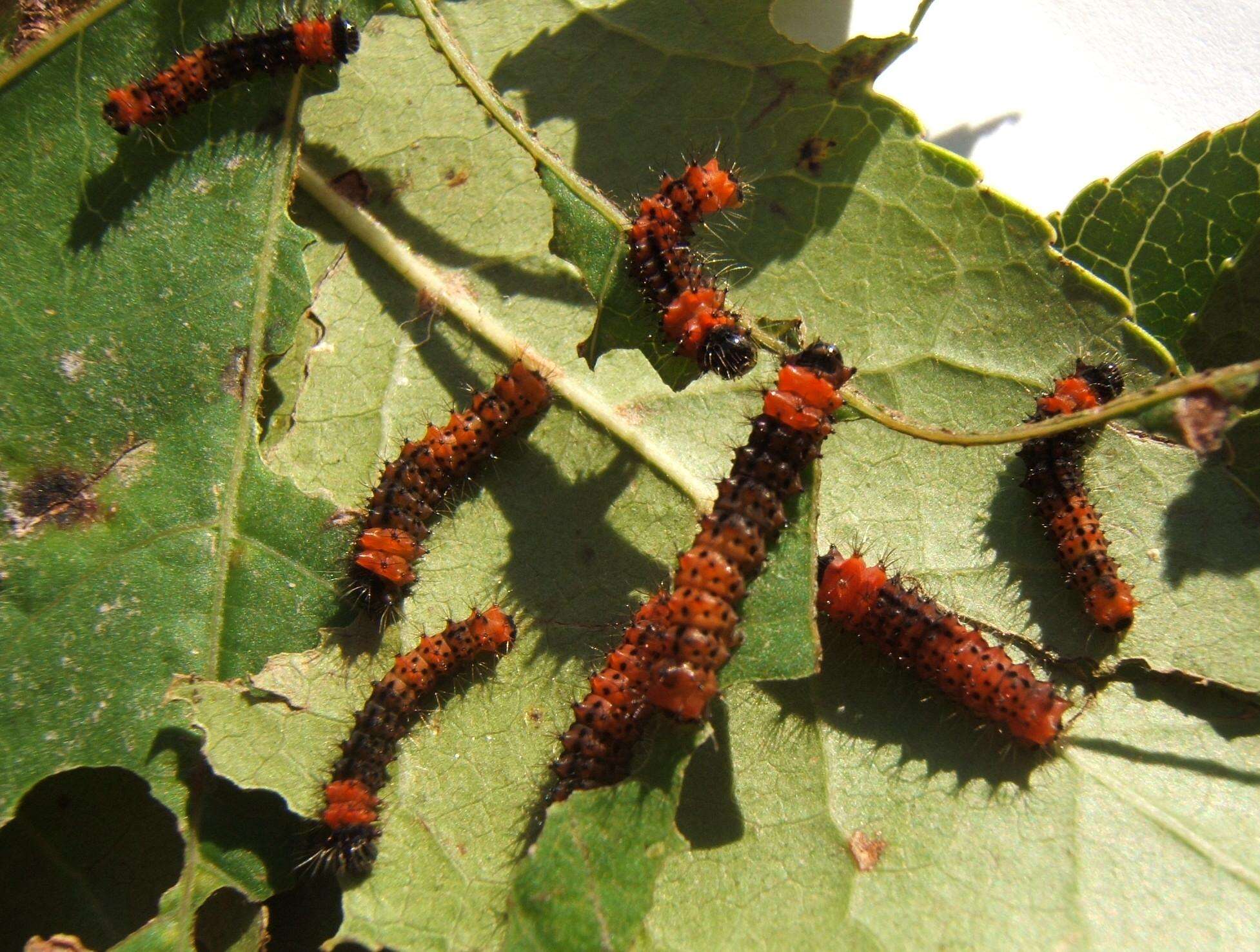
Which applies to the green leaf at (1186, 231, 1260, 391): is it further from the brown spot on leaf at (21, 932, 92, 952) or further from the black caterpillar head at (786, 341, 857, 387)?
the brown spot on leaf at (21, 932, 92, 952)

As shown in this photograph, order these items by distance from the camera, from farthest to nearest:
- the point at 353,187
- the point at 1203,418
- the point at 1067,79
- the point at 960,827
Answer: the point at 1067,79 < the point at 353,187 < the point at 960,827 < the point at 1203,418

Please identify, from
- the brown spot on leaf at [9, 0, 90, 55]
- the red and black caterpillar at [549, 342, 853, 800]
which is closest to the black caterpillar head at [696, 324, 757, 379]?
the red and black caterpillar at [549, 342, 853, 800]

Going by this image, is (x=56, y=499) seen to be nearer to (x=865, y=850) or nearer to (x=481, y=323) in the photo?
(x=481, y=323)

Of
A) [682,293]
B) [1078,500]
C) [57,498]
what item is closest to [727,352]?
[682,293]

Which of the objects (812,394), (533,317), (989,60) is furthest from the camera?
(989,60)

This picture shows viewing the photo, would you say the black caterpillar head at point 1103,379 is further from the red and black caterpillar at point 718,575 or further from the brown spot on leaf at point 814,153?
the brown spot on leaf at point 814,153

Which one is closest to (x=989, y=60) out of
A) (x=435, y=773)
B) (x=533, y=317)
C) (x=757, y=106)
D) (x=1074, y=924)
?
(x=757, y=106)

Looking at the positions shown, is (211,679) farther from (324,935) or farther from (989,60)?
(989,60)
